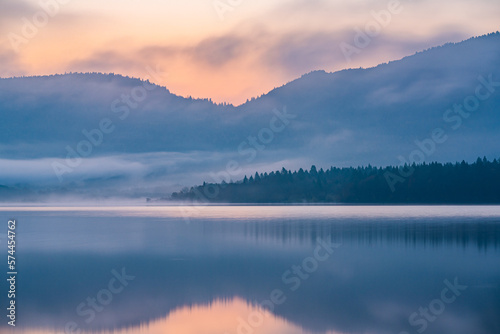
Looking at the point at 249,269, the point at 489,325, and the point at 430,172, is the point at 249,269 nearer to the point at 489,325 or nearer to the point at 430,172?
the point at 489,325

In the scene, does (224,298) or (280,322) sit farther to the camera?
(224,298)


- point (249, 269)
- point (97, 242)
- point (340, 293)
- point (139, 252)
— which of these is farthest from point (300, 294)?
point (97, 242)

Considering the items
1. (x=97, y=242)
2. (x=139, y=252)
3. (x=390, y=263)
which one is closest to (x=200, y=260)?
(x=139, y=252)

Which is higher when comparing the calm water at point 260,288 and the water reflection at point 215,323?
the calm water at point 260,288

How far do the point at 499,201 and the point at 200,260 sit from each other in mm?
171259

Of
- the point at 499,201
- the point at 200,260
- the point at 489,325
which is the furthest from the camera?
the point at 499,201

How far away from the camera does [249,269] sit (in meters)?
35.1

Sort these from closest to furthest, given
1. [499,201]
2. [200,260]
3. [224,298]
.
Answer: [224,298] < [200,260] < [499,201]

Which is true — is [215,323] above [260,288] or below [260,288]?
below

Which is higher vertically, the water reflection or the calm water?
the calm water

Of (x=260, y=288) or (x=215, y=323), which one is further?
(x=260, y=288)

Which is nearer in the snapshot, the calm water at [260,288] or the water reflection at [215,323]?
the water reflection at [215,323]

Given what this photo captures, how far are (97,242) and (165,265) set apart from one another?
1840cm

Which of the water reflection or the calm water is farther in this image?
the calm water
